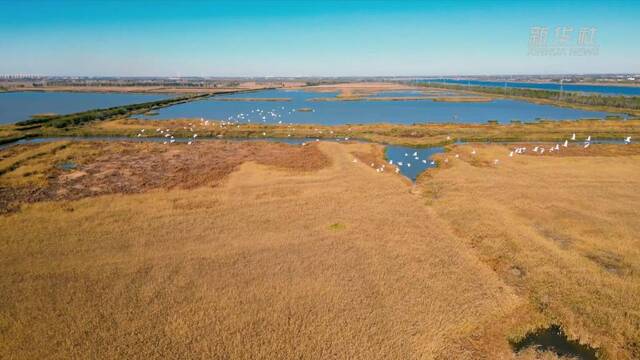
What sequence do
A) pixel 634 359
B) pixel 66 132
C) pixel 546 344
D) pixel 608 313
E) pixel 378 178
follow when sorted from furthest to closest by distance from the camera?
pixel 66 132, pixel 378 178, pixel 608 313, pixel 546 344, pixel 634 359

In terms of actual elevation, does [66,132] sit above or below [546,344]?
above

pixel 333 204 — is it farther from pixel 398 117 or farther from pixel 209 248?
pixel 398 117

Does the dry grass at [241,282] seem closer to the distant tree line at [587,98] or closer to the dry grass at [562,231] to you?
the dry grass at [562,231]

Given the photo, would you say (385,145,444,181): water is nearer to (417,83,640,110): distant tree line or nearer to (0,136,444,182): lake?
(0,136,444,182): lake

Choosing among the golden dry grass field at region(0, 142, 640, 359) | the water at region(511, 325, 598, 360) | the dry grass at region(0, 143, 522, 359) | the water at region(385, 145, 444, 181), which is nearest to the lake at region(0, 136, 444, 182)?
the water at region(385, 145, 444, 181)

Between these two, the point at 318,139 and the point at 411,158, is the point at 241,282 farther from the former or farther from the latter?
the point at 318,139

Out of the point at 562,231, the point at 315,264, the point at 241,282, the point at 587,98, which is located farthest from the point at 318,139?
the point at 587,98

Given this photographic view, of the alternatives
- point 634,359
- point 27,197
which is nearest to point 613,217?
point 634,359
